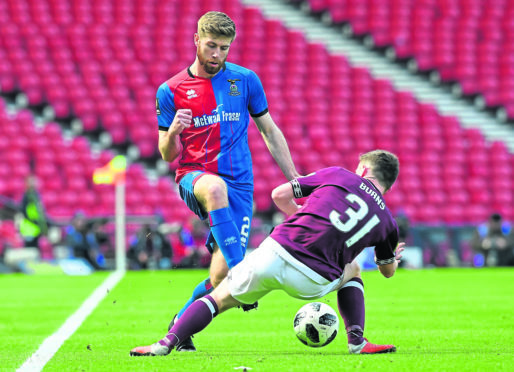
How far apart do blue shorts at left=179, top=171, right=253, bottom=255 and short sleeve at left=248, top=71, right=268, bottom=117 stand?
0.51m

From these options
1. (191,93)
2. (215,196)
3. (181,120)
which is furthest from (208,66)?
(215,196)

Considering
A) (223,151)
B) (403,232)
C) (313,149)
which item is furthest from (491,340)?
(313,149)

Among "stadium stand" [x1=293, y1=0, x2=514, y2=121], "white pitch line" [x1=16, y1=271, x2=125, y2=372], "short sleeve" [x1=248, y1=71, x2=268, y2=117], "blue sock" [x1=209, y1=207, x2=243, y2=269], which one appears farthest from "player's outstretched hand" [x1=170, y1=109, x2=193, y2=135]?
"stadium stand" [x1=293, y1=0, x2=514, y2=121]

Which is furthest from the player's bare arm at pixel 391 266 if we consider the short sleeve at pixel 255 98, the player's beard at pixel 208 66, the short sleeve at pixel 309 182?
the player's beard at pixel 208 66

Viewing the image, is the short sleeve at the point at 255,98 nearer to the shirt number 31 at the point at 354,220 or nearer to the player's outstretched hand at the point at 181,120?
the player's outstretched hand at the point at 181,120

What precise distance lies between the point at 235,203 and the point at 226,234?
1.18 ft

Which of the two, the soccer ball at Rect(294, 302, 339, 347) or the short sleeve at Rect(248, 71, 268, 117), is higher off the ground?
the short sleeve at Rect(248, 71, 268, 117)

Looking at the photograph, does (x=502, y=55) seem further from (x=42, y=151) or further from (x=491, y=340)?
(x=491, y=340)

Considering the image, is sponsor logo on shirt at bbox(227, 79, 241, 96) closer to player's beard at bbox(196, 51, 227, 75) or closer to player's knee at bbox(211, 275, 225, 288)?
player's beard at bbox(196, 51, 227, 75)

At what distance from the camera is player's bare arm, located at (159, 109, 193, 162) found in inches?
206

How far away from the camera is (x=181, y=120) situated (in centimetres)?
521

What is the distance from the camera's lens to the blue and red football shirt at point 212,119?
5.57 meters

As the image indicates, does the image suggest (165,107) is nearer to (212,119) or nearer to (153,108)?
(212,119)

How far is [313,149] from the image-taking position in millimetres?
20141
